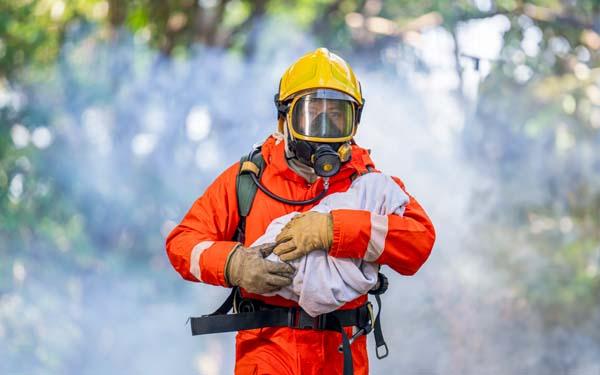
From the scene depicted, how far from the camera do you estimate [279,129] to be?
3225 mm

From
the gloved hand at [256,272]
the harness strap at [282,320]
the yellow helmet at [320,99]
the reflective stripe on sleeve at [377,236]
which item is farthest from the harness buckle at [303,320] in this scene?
the yellow helmet at [320,99]

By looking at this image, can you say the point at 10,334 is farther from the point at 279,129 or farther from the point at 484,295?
the point at 279,129

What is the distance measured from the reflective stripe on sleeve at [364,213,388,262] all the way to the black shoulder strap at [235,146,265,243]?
43cm

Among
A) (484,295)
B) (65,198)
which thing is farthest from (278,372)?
(65,198)

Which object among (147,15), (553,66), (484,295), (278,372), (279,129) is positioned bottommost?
A: (278,372)

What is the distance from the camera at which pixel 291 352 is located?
2.88m

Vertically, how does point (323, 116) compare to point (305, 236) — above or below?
above

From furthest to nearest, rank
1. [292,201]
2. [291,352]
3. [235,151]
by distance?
[235,151], [292,201], [291,352]

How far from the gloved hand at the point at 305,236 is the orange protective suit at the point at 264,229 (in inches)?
1.0

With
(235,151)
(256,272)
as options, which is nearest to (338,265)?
(256,272)

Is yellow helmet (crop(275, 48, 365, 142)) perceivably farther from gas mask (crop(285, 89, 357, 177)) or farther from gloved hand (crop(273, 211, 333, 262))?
gloved hand (crop(273, 211, 333, 262))

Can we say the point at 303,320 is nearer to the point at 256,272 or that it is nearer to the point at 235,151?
the point at 256,272

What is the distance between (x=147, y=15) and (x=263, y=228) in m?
7.48

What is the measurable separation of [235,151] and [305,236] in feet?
22.2
